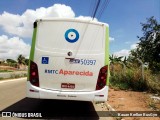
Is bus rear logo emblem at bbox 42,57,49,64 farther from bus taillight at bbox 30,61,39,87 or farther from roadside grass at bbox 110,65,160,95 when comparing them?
roadside grass at bbox 110,65,160,95

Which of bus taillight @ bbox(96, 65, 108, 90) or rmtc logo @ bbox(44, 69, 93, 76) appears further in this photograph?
bus taillight @ bbox(96, 65, 108, 90)

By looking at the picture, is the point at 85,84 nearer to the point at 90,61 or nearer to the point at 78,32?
the point at 90,61

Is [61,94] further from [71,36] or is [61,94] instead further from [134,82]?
[134,82]

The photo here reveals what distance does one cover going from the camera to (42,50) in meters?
8.80

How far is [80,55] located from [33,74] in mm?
1492

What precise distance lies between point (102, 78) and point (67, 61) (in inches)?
46.3

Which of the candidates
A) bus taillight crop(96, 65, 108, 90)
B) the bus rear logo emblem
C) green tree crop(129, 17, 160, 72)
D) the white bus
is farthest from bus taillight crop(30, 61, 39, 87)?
green tree crop(129, 17, 160, 72)

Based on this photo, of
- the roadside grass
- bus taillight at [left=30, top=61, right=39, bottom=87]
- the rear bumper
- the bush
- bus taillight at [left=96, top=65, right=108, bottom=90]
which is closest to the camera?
the rear bumper

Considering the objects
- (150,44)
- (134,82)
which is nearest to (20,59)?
(150,44)

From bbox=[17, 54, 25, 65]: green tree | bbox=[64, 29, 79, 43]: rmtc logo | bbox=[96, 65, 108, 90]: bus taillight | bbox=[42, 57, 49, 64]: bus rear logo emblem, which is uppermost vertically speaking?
bbox=[17, 54, 25, 65]: green tree

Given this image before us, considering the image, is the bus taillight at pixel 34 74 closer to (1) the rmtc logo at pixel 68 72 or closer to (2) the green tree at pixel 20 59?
A: (1) the rmtc logo at pixel 68 72

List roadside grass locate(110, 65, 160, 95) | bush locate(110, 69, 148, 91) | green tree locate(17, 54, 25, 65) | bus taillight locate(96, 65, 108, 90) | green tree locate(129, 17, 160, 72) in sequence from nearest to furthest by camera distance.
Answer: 1. bus taillight locate(96, 65, 108, 90)
2. roadside grass locate(110, 65, 160, 95)
3. bush locate(110, 69, 148, 91)
4. green tree locate(129, 17, 160, 72)
5. green tree locate(17, 54, 25, 65)

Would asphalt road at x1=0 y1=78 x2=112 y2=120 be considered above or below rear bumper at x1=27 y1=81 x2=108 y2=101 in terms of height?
below

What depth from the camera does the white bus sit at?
881 centimetres
